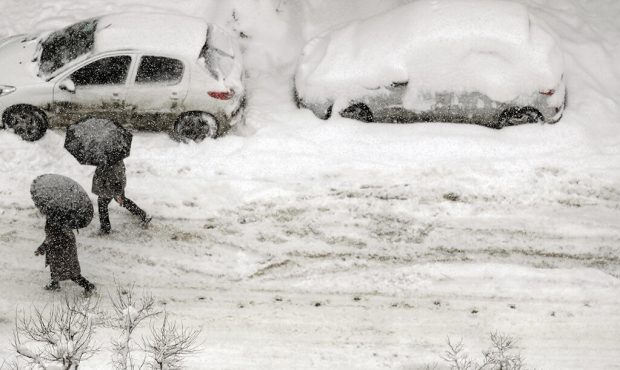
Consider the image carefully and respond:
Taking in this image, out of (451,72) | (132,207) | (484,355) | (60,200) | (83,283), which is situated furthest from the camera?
(451,72)

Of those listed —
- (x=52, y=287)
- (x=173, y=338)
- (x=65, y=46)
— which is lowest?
(x=52, y=287)

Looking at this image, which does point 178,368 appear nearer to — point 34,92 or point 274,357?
point 274,357

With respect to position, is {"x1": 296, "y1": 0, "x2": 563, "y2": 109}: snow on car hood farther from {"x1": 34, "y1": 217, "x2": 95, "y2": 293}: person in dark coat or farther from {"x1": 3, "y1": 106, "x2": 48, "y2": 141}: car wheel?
{"x1": 34, "y1": 217, "x2": 95, "y2": 293}: person in dark coat

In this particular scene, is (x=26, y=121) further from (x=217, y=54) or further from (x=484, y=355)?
(x=484, y=355)

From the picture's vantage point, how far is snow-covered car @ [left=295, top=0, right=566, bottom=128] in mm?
9227

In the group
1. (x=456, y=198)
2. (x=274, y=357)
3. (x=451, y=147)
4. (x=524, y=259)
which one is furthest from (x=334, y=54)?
(x=274, y=357)

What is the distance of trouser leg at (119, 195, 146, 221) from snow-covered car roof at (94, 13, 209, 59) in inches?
90.2

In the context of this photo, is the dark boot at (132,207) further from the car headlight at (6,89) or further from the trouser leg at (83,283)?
the car headlight at (6,89)

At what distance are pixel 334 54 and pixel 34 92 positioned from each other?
4358 mm

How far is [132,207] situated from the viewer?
8141mm

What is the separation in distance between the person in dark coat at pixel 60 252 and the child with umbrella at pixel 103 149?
0.80 m

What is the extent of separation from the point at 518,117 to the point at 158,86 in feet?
17.2

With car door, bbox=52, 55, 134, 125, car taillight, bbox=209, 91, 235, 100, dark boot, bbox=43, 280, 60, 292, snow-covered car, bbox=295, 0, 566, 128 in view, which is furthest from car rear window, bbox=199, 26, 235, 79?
dark boot, bbox=43, 280, 60, 292

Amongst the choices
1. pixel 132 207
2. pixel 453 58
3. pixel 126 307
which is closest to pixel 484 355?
pixel 126 307
